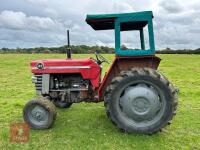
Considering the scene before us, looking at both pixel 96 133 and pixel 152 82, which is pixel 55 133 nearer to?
pixel 96 133

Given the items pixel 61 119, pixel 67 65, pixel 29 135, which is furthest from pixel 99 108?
pixel 29 135

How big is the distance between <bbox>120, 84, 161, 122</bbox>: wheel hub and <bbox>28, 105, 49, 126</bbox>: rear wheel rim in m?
1.69

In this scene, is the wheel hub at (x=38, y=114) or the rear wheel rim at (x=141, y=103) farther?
the wheel hub at (x=38, y=114)

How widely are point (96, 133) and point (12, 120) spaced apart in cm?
231

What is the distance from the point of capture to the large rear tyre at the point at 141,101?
7.21 m

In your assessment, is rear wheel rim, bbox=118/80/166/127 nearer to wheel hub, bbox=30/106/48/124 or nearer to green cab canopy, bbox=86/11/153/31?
green cab canopy, bbox=86/11/153/31

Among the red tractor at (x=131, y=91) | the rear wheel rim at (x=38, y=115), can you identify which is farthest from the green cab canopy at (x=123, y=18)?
the rear wheel rim at (x=38, y=115)

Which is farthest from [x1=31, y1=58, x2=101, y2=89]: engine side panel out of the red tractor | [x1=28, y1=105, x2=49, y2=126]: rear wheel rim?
[x1=28, y1=105, x2=49, y2=126]: rear wheel rim

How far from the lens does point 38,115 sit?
780 cm

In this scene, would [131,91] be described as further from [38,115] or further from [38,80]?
[38,80]

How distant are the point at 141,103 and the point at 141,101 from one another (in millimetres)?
41

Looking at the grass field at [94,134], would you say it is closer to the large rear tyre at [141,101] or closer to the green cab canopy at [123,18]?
the large rear tyre at [141,101]

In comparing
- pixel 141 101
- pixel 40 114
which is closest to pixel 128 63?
pixel 141 101

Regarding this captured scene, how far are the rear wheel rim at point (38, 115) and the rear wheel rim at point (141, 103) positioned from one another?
163cm
